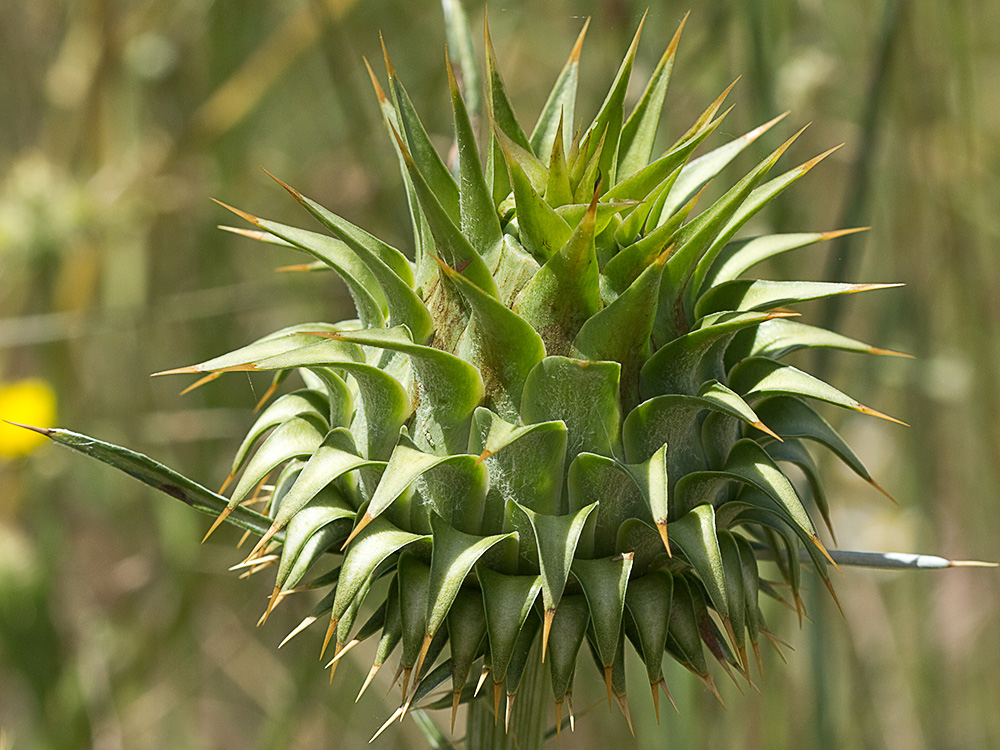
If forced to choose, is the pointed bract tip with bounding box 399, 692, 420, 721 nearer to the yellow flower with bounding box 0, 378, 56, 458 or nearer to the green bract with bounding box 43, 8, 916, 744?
the green bract with bounding box 43, 8, 916, 744

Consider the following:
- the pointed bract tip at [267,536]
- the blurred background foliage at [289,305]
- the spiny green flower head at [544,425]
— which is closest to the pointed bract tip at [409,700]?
the spiny green flower head at [544,425]

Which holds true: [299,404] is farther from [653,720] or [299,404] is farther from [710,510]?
[653,720]

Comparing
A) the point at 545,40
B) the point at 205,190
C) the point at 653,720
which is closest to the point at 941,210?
the point at 545,40

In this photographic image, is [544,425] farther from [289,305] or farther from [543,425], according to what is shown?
[289,305]

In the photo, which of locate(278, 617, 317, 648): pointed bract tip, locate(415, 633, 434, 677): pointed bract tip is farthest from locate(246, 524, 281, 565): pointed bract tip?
locate(415, 633, 434, 677): pointed bract tip

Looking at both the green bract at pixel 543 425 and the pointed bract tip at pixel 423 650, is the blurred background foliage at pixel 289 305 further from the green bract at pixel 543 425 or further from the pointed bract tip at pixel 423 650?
the pointed bract tip at pixel 423 650
